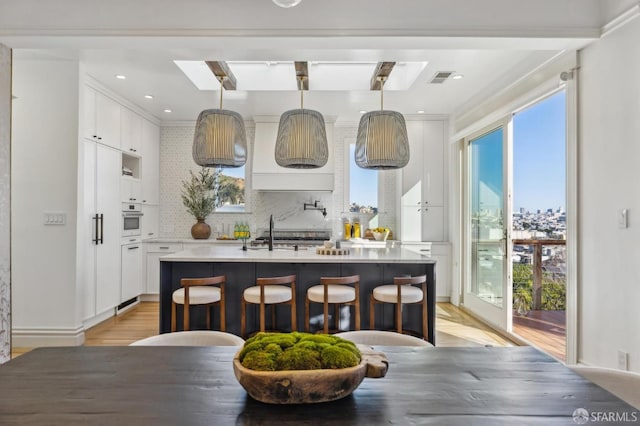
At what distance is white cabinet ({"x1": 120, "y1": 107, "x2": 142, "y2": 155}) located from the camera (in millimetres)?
4684

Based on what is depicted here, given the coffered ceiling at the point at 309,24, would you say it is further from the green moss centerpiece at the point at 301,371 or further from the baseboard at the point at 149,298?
the baseboard at the point at 149,298

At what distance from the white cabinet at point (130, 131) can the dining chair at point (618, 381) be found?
500 centimetres

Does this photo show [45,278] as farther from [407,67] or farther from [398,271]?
[407,67]

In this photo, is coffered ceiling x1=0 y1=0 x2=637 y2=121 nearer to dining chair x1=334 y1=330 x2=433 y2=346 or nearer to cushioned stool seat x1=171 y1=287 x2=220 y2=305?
cushioned stool seat x1=171 y1=287 x2=220 y2=305

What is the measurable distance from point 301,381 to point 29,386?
0.83m

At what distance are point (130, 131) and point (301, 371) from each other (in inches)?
193

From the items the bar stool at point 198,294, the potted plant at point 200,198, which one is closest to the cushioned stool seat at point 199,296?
the bar stool at point 198,294

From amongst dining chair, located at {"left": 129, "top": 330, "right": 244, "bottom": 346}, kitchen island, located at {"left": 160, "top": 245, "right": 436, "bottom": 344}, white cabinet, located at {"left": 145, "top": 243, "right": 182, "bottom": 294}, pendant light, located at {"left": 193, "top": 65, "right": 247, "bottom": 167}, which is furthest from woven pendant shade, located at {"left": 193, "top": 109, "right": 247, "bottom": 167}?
white cabinet, located at {"left": 145, "top": 243, "right": 182, "bottom": 294}

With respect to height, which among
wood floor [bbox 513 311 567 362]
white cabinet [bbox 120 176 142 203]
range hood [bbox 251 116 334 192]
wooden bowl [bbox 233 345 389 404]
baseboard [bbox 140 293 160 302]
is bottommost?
baseboard [bbox 140 293 160 302]

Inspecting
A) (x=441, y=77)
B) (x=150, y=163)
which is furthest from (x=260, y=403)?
(x=150, y=163)

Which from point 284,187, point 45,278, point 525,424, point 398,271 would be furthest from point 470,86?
point 45,278

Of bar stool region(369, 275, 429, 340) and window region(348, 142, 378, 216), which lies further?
window region(348, 142, 378, 216)

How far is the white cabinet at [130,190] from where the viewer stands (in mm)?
4680

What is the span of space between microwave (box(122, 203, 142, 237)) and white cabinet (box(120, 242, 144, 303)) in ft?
0.55
